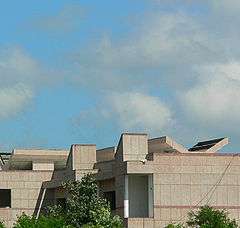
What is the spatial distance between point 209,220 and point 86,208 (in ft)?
32.4

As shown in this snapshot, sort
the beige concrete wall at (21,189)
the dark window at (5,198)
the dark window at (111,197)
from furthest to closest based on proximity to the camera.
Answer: the dark window at (5,198) → the beige concrete wall at (21,189) → the dark window at (111,197)

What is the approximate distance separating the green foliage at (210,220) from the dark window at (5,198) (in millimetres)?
24107

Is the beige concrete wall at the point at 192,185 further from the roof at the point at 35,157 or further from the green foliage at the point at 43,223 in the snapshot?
the roof at the point at 35,157

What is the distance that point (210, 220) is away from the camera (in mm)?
67688

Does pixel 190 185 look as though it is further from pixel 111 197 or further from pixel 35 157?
pixel 35 157

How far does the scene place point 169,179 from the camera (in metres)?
74.7

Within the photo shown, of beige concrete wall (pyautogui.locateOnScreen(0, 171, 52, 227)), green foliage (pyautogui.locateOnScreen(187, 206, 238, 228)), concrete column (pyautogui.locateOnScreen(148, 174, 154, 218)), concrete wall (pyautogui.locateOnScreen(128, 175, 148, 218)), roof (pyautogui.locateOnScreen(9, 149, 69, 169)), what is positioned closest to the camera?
green foliage (pyautogui.locateOnScreen(187, 206, 238, 228))

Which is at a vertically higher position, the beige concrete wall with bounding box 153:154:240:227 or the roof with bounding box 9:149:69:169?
the roof with bounding box 9:149:69:169

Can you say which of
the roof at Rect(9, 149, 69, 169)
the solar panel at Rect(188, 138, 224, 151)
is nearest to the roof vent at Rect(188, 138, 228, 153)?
the solar panel at Rect(188, 138, 224, 151)

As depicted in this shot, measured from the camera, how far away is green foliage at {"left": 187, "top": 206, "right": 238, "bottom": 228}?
2606 inches

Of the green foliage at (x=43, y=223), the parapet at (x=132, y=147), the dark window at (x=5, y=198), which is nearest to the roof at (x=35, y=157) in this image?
the dark window at (x=5, y=198)

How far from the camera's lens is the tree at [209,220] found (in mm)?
66250

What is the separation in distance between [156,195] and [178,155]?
11.7 ft

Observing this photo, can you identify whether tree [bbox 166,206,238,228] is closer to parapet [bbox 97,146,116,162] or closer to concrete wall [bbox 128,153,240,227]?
concrete wall [bbox 128,153,240,227]
